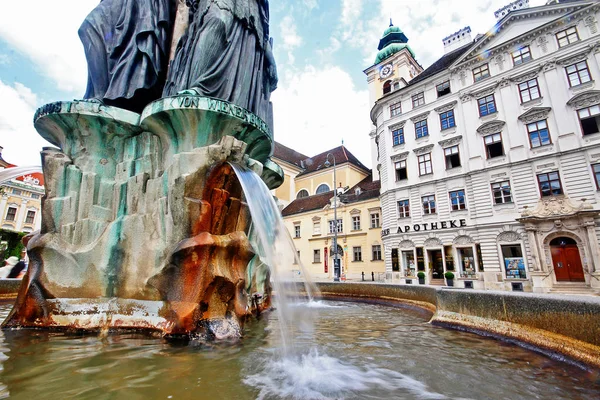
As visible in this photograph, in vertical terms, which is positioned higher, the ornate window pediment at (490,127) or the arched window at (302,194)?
the arched window at (302,194)

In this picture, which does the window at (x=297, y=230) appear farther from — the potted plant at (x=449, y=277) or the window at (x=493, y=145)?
the window at (x=493, y=145)

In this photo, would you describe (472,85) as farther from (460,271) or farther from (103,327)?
(103,327)

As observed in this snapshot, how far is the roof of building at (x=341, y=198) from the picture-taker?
102 feet

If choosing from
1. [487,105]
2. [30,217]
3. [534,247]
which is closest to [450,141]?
[487,105]

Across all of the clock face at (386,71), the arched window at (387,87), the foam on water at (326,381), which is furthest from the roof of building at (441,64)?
the foam on water at (326,381)

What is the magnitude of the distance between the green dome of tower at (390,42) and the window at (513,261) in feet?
95.1

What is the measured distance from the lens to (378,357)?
3.50 m

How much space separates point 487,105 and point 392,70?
14701 millimetres

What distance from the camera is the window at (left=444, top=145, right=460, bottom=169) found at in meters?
22.7

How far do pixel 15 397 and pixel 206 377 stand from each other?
4.47 ft

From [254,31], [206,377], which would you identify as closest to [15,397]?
[206,377]

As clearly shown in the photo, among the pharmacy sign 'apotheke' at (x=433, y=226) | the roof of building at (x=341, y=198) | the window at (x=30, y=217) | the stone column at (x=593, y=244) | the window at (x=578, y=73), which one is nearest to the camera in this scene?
the stone column at (x=593, y=244)

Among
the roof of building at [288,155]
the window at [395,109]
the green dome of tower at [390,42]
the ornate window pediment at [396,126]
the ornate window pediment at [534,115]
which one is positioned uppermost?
the green dome of tower at [390,42]

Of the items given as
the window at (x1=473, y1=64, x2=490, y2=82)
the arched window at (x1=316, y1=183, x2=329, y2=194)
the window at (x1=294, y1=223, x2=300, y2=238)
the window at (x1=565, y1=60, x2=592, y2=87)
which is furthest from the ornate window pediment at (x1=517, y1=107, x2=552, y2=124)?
the window at (x1=294, y1=223, x2=300, y2=238)
